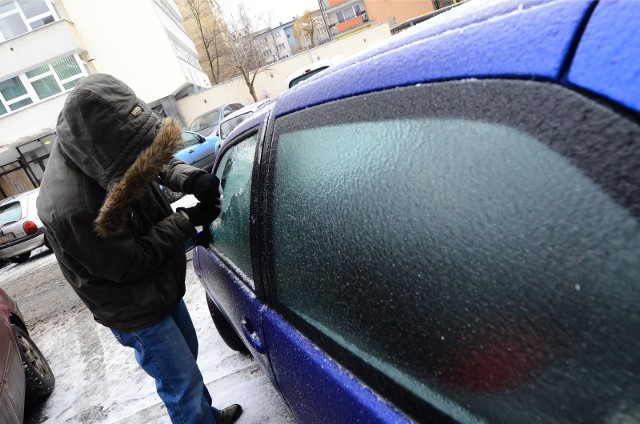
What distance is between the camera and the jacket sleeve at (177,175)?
2102 mm

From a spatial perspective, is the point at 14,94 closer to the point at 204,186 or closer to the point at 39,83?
the point at 39,83

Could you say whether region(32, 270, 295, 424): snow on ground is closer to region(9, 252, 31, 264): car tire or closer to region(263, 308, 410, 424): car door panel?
region(263, 308, 410, 424): car door panel

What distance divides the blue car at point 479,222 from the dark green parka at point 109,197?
74 centimetres

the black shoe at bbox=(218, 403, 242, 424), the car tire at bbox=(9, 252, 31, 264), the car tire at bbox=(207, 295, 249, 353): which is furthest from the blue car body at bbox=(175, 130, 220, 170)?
the black shoe at bbox=(218, 403, 242, 424)

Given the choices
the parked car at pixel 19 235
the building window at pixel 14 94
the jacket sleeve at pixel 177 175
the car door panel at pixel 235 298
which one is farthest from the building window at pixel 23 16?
the car door panel at pixel 235 298

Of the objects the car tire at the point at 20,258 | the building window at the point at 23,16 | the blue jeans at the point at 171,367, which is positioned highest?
the building window at the point at 23,16

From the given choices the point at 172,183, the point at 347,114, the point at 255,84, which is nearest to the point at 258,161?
the point at 347,114

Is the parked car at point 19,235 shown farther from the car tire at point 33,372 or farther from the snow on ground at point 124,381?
the car tire at point 33,372

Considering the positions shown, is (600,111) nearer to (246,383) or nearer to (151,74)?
(246,383)

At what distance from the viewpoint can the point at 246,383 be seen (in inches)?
103

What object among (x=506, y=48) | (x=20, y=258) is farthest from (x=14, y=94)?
(x=506, y=48)

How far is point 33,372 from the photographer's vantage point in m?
3.18

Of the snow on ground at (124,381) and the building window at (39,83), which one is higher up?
the building window at (39,83)

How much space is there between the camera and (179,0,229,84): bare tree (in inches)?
1625
